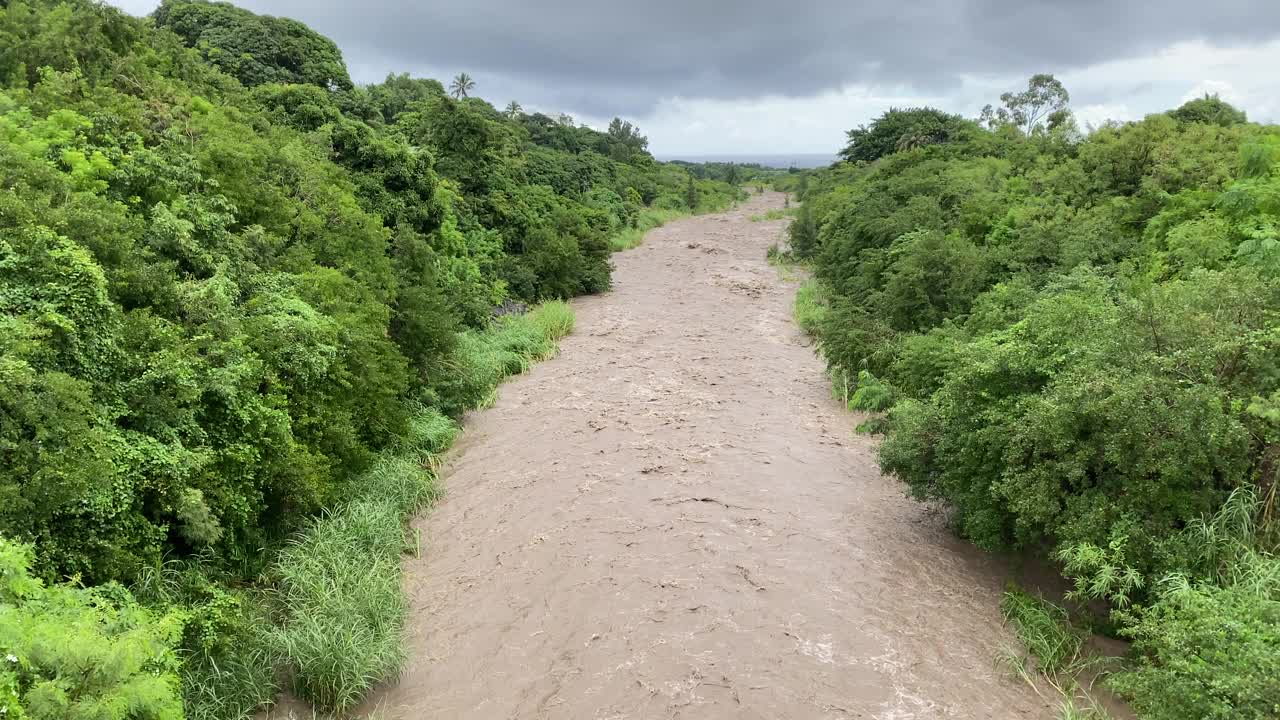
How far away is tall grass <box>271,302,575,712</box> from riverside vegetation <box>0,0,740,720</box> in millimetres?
32

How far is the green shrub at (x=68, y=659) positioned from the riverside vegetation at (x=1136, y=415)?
694cm

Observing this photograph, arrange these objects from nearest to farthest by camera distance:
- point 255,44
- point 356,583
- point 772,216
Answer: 1. point 356,583
2. point 255,44
3. point 772,216

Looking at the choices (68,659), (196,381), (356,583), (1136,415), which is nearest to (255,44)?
(196,381)

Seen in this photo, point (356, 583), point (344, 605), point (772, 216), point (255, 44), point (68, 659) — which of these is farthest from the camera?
point (772, 216)

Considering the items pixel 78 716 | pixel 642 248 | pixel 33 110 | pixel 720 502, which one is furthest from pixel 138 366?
pixel 642 248

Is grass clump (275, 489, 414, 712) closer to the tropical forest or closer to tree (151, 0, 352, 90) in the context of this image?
the tropical forest

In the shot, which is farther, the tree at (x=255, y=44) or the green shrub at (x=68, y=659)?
the tree at (x=255, y=44)

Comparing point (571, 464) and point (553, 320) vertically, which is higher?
point (553, 320)

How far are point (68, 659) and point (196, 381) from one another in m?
3.59

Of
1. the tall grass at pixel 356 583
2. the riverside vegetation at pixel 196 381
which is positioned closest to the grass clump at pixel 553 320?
the riverside vegetation at pixel 196 381

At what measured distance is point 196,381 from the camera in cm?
731

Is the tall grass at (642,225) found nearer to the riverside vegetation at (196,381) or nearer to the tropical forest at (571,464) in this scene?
the riverside vegetation at (196,381)

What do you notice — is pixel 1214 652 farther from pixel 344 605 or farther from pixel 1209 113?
pixel 1209 113

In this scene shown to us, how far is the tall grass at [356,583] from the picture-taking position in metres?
7.13
